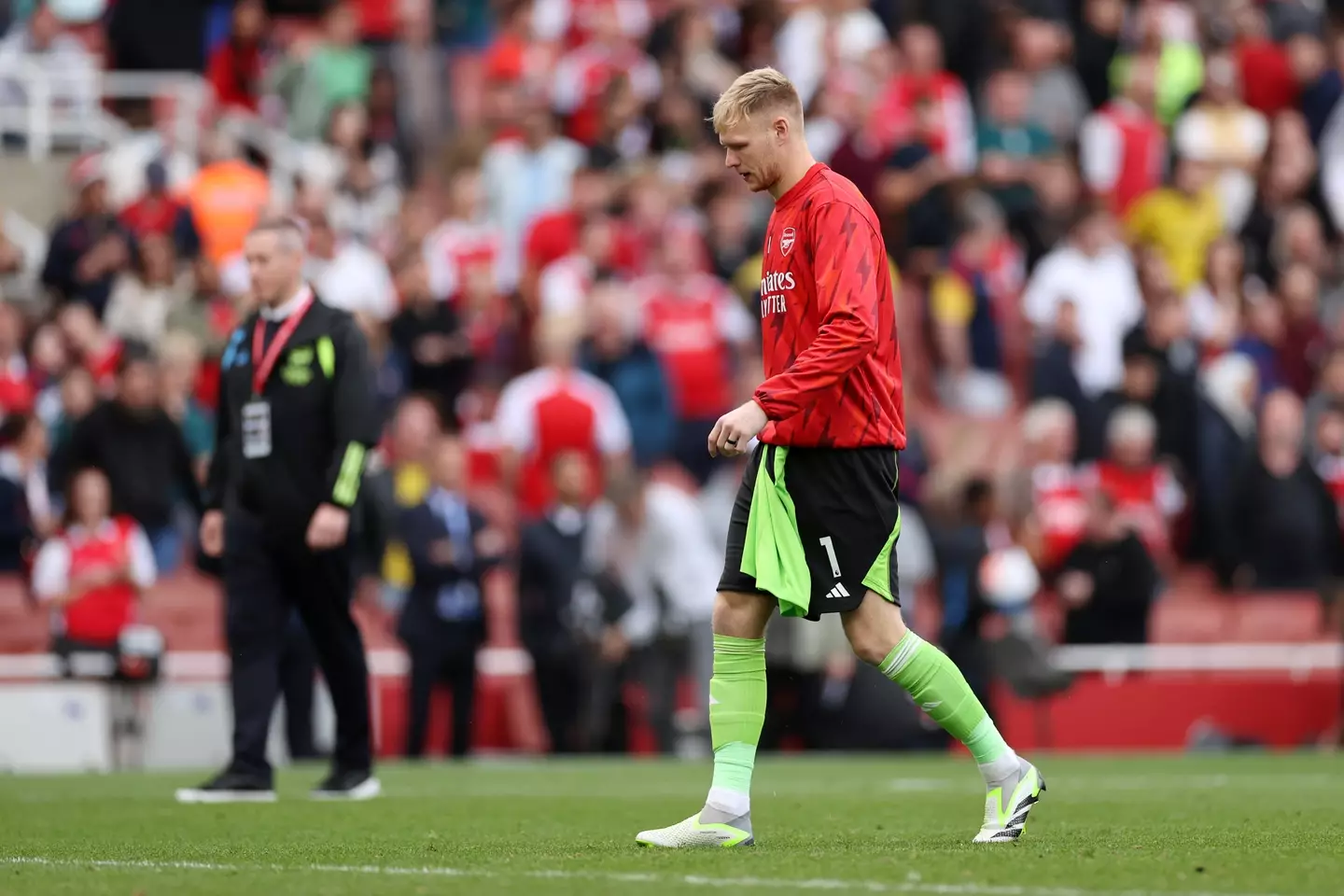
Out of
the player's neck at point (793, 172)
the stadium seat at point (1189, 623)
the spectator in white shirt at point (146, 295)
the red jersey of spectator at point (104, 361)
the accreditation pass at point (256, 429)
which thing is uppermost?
the spectator in white shirt at point (146, 295)

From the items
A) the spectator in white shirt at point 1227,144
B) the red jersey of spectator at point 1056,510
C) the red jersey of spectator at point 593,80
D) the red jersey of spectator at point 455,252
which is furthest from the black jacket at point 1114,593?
the red jersey of spectator at point 593,80

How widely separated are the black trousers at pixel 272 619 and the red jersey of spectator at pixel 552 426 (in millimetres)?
6172

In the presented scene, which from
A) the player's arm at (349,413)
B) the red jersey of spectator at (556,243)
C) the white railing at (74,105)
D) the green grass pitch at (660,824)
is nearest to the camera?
the green grass pitch at (660,824)

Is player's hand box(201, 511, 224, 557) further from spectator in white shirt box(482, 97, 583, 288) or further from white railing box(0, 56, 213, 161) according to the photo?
white railing box(0, 56, 213, 161)

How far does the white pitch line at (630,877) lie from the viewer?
626 cm

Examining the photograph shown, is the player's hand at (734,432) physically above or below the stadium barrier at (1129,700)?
above

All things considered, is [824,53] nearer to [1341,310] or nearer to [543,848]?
[1341,310]

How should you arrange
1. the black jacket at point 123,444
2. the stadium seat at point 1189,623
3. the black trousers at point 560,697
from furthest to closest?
the stadium seat at point 1189,623 → the black trousers at point 560,697 → the black jacket at point 123,444

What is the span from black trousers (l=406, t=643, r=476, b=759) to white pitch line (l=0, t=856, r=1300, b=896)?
7734 mm

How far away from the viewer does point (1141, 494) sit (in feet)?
58.6

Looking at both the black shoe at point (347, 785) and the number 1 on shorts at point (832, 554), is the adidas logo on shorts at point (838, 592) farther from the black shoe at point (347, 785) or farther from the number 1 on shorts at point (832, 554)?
the black shoe at point (347, 785)

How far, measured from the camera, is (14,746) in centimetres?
1496

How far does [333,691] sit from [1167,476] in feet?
29.3

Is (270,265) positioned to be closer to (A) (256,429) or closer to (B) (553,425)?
(A) (256,429)
